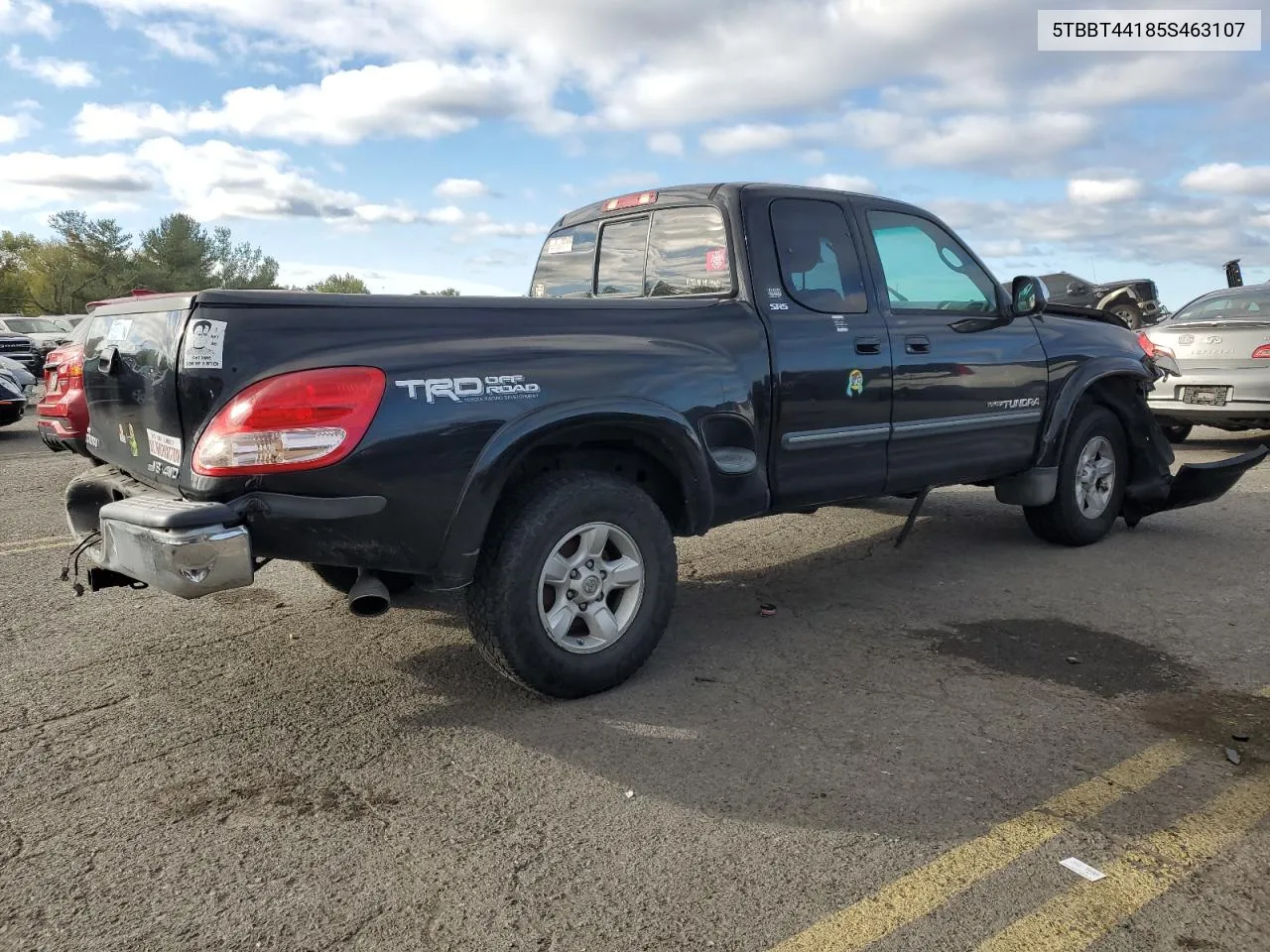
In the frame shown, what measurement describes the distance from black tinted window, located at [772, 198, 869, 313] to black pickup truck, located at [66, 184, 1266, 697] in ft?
0.04

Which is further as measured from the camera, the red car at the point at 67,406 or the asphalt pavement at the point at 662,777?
the red car at the point at 67,406

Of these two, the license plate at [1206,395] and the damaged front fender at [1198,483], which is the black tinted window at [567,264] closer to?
the damaged front fender at [1198,483]

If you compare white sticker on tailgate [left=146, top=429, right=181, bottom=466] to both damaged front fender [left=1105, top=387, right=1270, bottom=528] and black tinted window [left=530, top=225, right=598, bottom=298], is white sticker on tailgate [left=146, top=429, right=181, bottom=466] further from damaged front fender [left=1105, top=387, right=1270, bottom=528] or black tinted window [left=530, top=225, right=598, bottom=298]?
damaged front fender [left=1105, top=387, right=1270, bottom=528]

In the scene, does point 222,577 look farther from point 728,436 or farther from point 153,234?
point 153,234

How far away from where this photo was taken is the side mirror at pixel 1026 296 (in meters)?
5.39

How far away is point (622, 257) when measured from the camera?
16.4 feet

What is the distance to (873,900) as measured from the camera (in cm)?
241

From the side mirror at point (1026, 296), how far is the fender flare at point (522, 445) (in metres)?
2.51

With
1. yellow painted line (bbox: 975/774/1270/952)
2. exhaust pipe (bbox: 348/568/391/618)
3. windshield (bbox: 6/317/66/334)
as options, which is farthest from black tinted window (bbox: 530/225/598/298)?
windshield (bbox: 6/317/66/334)

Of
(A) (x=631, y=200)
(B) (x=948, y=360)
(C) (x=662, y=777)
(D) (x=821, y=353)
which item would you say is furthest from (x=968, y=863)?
(A) (x=631, y=200)

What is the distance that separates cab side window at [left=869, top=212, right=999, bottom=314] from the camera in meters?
4.92

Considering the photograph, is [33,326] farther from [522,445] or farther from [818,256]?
[522,445]

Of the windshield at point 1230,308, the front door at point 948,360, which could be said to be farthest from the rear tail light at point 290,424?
the windshield at point 1230,308

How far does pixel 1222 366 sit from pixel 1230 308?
895 mm
